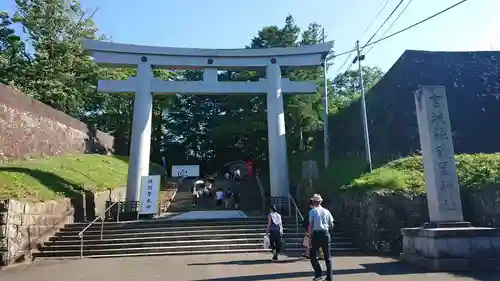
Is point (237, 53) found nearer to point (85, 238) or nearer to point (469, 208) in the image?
point (85, 238)

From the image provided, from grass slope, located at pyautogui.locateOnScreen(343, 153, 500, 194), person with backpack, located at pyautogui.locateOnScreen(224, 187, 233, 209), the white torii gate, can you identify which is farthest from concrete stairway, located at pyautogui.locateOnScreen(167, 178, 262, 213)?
grass slope, located at pyautogui.locateOnScreen(343, 153, 500, 194)

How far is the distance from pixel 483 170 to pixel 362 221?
373cm

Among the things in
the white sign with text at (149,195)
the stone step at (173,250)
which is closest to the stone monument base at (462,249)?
the stone step at (173,250)

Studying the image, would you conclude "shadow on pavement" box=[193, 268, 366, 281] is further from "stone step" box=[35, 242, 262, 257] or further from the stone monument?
"stone step" box=[35, 242, 262, 257]

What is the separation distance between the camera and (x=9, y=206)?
10656 millimetres

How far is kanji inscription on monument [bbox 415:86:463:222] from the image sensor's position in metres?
8.58

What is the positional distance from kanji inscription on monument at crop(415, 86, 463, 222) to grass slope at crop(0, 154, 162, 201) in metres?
10.9

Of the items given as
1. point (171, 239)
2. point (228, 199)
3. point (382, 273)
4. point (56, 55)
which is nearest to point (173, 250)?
point (171, 239)

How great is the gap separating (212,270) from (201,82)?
35.7 feet

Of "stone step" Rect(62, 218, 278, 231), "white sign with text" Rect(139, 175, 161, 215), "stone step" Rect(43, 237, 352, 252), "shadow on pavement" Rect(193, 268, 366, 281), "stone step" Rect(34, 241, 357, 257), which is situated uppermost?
"white sign with text" Rect(139, 175, 161, 215)

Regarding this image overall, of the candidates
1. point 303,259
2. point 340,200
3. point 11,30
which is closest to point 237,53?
point 340,200

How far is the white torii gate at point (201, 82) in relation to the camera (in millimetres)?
17094

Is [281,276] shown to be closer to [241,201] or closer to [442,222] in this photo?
[442,222]

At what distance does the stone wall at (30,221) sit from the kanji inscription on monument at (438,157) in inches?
398
